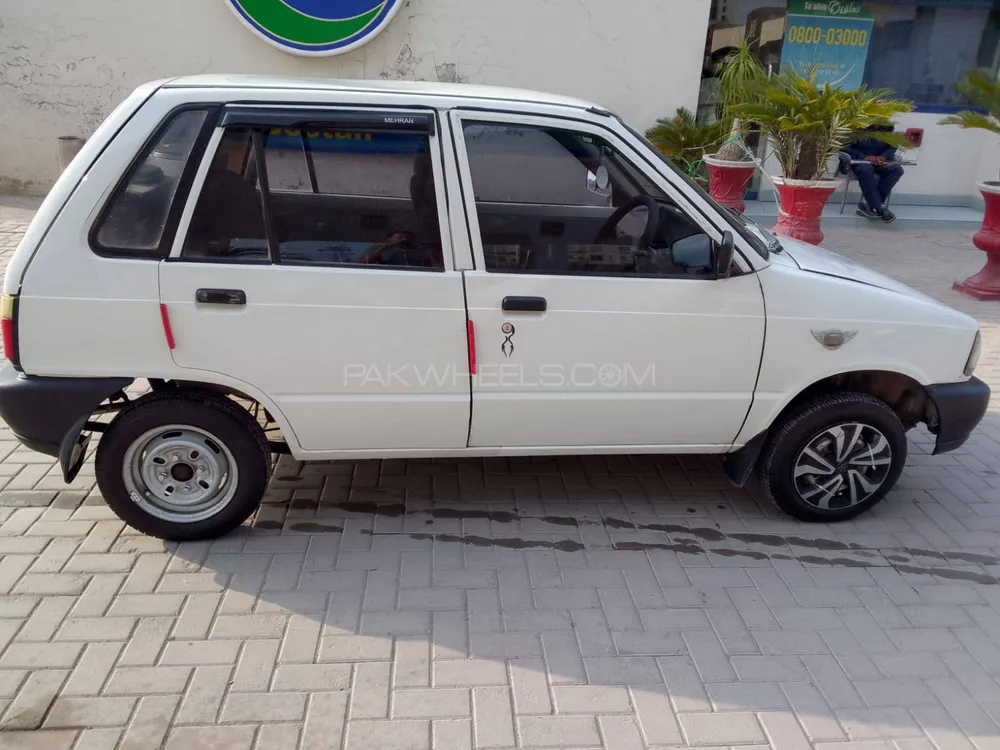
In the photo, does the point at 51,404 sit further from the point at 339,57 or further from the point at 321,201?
the point at 339,57

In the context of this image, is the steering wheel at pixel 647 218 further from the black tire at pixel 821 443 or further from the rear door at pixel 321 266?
the black tire at pixel 821 443

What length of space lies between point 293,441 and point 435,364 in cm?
73

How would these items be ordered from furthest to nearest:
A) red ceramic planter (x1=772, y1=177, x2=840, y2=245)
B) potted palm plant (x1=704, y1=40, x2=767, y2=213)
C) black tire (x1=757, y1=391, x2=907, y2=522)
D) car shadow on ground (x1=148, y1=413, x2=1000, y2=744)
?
potted palm plant (x1=704, y1=40, x2=767, y2=213) < red ceramic planter (x1=772, y1=177, x2=840, y2=245) < black tire (x1=757, y1=391, x2=907, y2=522) < car shadow on ground (x1=148, y1=413, x2=1000, y2=744)

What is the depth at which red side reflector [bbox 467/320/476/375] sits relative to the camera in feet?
11.6

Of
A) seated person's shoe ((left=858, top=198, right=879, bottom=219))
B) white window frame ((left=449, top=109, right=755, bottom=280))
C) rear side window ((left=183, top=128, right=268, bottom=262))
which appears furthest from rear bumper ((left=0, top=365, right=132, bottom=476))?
seated person's shoe ((left=858, top=198, right=879, bottom=219))

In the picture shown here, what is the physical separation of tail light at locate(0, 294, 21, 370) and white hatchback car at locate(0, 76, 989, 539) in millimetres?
11

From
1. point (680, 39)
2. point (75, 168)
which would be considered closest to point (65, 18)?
point (680, 39)

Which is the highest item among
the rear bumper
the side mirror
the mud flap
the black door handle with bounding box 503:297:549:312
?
the side mirror

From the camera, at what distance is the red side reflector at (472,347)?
3.53 metres

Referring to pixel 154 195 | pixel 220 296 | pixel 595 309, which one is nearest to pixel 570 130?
pixel 595 309

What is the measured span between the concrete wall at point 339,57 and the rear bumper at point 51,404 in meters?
7.77

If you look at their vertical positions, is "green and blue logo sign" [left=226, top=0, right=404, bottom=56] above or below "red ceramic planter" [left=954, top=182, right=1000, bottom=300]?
above

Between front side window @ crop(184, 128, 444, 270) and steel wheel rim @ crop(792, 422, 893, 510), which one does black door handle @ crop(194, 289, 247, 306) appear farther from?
steel wheel rim @ crop(792, 422, 893, 510)

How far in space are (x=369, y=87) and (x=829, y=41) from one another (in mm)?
9864
